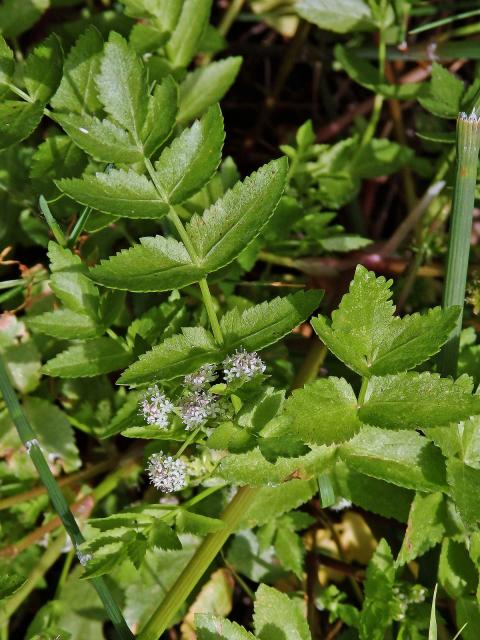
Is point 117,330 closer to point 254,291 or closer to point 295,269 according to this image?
point 254,291

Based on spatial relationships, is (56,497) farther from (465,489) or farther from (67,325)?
(465,489)

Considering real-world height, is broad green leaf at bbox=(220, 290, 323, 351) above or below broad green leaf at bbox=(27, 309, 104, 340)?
above

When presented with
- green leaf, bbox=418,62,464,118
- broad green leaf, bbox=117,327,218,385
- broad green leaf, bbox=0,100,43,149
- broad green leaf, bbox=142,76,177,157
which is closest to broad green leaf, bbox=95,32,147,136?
broad green leaf, bbox=142,76,177,157

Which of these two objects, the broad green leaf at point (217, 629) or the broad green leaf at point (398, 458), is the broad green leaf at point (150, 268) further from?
the broad green leaf at point (217, 629)

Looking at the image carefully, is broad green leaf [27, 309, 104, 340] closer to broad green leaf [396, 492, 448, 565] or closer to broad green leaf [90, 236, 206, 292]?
broad green leaf [90, 236, 206, 292]

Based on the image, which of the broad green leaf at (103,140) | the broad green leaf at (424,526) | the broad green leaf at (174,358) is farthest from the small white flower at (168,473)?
the broad green leaf at (103,140)

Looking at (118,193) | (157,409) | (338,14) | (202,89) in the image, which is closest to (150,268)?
(118,193)
